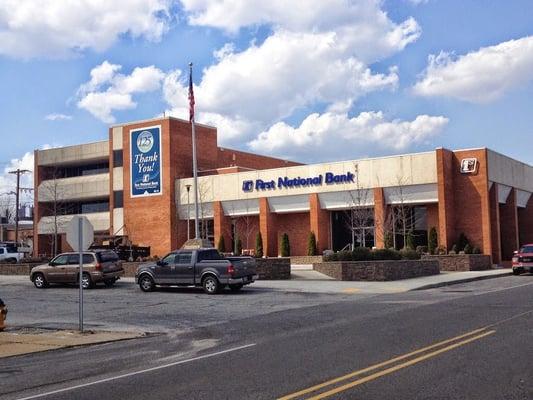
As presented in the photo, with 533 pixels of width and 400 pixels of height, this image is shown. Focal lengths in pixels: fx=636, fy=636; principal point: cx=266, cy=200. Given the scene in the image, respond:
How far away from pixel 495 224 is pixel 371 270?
1816 cm

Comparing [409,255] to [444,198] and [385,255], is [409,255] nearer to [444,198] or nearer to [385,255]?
[385,255]

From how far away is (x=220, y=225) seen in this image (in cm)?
5222

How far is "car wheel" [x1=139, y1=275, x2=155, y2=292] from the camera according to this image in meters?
26.3

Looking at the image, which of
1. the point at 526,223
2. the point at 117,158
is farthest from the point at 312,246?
the point at 117,158

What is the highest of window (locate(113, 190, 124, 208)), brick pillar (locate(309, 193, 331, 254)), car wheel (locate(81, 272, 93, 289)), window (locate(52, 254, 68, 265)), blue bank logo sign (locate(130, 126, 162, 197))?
blue bank logo sign (locate(130, 126, 162, 197))

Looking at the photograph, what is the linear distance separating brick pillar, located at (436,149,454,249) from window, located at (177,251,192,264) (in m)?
22.4

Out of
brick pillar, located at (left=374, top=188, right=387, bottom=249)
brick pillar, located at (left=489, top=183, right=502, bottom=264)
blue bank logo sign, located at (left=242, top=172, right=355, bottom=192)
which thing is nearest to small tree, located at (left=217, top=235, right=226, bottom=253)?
blue bank logo sign, located at (left=242, top=172, right=355, bottom=192)

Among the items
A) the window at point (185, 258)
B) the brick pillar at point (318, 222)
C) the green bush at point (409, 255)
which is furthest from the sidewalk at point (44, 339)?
the brick pillar at point (318, 222)

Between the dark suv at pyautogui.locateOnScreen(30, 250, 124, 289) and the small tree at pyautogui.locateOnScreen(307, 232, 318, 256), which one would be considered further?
the small tree at pyautogui.locateOnScreen(307, 232, 318, 256)

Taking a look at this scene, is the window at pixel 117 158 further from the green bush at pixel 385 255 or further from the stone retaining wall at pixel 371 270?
the green bush at pixel 385 255

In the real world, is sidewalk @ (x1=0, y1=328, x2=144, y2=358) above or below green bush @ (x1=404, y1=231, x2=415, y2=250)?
below

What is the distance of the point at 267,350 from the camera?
36.3 feet

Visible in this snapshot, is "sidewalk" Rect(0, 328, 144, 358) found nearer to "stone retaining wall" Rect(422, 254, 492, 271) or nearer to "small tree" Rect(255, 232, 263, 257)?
"stone retaining wall" Rect(422, 254, 492, 271)

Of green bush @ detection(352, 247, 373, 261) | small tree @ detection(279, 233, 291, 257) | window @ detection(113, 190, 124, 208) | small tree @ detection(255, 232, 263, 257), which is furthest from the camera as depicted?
window @ detection(113, 190, 124, 208)
